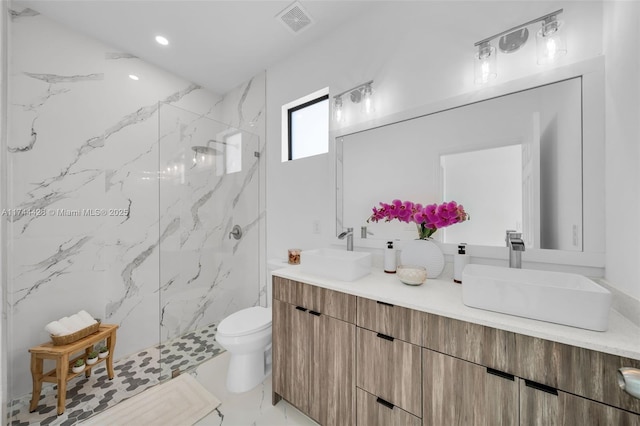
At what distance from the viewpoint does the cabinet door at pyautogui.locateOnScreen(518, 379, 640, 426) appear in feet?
2.11

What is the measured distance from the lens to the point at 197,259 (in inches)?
79.9

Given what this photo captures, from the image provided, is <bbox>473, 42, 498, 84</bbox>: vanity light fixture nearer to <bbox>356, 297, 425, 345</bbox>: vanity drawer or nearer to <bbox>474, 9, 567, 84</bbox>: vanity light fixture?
<bbox>474, 9, 567, 84</bbox>: vanity light fixture

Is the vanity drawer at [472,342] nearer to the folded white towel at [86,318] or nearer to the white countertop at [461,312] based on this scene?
the white countertop at [461,312]

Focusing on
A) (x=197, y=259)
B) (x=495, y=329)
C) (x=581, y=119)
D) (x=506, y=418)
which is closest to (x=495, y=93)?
(x=581, y=119)

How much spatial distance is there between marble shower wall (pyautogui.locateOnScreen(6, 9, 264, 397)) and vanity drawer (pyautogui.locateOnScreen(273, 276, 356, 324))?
1.04m

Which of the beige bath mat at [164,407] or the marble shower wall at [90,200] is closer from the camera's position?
the beige bath mat at [164,407]

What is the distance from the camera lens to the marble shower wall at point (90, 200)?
1.61 metres

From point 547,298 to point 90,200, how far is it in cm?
293

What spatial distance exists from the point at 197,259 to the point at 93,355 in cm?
90

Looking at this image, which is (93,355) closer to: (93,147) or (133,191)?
(133,191)

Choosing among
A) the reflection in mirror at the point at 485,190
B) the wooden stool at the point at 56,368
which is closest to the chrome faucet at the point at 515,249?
the reflection in mirror at the point at 485,190

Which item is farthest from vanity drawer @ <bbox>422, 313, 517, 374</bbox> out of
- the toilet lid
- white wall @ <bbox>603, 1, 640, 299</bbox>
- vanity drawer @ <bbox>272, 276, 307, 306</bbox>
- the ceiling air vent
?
the ceiling air vent

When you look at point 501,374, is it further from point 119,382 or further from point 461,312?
point 119,382

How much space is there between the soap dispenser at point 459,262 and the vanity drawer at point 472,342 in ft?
1.41
